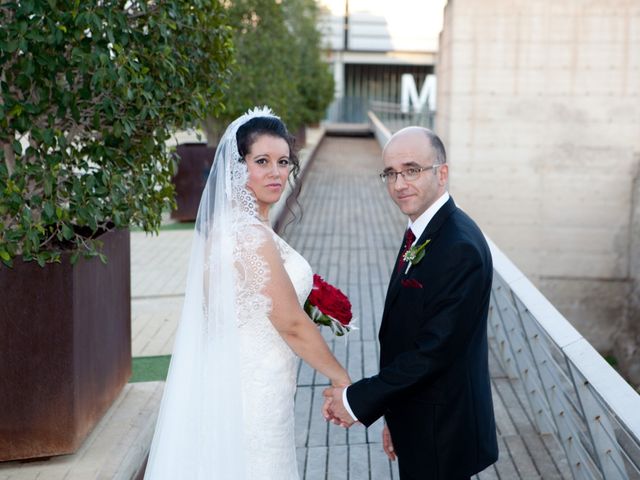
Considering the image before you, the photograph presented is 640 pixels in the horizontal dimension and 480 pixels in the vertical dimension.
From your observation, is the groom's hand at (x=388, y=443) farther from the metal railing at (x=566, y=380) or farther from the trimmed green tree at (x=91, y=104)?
the trimmed green tree at (x=91, y=104)

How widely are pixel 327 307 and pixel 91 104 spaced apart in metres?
2.11

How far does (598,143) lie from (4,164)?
441 inches

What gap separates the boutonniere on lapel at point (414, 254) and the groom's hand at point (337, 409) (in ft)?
1.86

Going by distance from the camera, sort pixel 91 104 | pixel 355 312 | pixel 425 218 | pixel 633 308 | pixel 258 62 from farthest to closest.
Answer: pixel 258 62 < pixel 633 308 < pixel 355 312 < pixel 91 104 < pixel 425 218

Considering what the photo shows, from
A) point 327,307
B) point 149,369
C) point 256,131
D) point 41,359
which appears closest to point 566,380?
point 327,307

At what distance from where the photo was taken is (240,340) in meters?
3.81

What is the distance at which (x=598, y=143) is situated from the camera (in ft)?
46.4

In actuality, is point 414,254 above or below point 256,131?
below

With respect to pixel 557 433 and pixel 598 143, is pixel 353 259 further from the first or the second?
pixel 557 433

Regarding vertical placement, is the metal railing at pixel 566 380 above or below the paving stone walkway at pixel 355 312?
above

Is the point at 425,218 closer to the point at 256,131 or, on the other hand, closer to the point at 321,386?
the point at 256,131

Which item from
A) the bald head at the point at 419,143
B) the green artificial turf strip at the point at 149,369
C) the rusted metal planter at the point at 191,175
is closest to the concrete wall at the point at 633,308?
the rusted metal planter at the point at 191,175

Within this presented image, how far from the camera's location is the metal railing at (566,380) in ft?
12.8


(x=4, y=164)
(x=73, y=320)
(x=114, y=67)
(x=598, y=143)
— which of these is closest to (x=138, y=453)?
(x=73, y=320)
